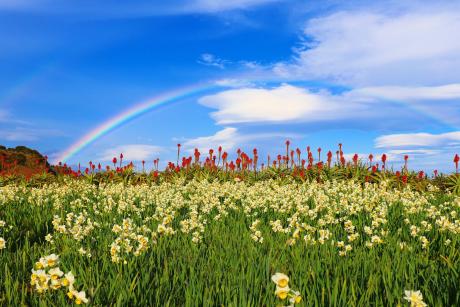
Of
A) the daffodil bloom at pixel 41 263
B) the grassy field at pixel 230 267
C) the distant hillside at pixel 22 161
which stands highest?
the distant hillside at pixel 22 161

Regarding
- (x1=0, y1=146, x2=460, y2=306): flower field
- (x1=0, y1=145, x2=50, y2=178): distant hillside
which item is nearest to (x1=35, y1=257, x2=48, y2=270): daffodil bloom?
(x1=0, y1=146, x2=460, y2=306): flower field

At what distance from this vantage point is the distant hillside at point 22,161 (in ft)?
87.4

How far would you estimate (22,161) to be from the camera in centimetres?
2873

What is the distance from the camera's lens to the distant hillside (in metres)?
26.7

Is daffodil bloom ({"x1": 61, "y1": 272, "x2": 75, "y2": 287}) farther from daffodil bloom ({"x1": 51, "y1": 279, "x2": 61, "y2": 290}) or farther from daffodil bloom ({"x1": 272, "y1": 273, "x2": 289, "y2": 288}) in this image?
daffodil bloom ({"x1": 272, "y1": 273, "x2": 289, "y2": 288})

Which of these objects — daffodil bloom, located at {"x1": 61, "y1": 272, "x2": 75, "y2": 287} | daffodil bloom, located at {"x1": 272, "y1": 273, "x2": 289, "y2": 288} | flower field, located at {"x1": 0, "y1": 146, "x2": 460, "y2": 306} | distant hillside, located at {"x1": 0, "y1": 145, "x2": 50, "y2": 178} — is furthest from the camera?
distant hillside, located at {"x1": 0, "y1": 145, "x2": 50, "y2": 178}

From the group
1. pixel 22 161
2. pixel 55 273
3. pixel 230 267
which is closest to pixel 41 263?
pixel 55 273

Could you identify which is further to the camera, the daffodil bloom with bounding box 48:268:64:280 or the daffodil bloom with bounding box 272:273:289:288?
the daffodil bloom with bounding box 48:268:64:280

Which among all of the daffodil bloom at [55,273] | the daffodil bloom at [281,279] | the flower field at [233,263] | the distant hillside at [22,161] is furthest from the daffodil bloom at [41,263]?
the distant hillside at [22,161]

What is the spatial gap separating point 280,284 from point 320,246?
11.1 ft

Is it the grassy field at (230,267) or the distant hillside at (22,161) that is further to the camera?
the distant hillside at (22,161)

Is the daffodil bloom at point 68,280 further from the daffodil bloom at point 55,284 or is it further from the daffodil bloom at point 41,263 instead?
the daffodil bloom at point 41,263

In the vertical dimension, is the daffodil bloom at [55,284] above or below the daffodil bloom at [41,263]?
below

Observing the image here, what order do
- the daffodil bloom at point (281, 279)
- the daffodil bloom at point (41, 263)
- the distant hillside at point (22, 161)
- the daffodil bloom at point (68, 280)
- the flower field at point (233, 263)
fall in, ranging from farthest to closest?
the distant hillside at point (22, 161), the flower field at point (233, 263), the daffodil bloom at point (41, 263), the daffodil bloom at point (68, 280), the daffodil bloom at point (281, 279)
